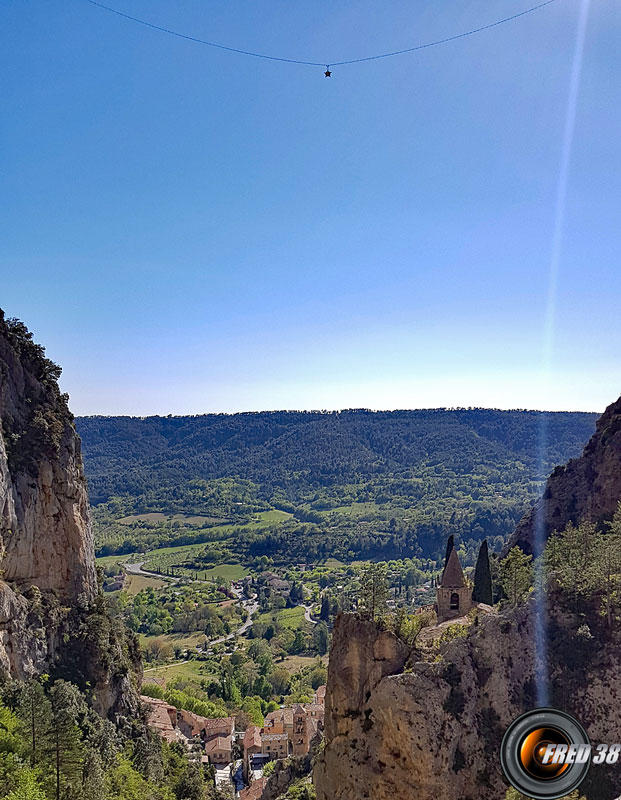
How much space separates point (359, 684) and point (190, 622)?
10989cm

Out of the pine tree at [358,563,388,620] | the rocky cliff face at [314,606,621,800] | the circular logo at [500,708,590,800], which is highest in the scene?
the circular logo at [500,708,590,800]

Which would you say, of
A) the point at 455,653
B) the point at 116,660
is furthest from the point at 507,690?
the point at 116,660

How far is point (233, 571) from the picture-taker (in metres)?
179

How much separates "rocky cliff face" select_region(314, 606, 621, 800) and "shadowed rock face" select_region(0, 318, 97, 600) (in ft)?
84.4

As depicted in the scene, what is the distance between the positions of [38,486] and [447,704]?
3432 centimetres

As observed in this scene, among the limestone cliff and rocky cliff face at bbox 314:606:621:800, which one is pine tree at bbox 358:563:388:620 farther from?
the limestone cliff

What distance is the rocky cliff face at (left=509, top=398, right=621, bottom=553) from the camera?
51031 millimetres

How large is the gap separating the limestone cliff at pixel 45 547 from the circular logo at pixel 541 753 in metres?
36.3

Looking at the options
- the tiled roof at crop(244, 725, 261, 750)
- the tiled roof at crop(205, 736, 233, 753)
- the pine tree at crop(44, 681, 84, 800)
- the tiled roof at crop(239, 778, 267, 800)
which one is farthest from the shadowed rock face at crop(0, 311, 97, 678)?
the tiled roof at crop(244, 725, 261, 750)

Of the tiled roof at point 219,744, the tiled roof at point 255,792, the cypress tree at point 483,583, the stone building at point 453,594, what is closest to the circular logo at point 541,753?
the stone building at point 453,594

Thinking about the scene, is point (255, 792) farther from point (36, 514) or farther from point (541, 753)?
point (541, 753)

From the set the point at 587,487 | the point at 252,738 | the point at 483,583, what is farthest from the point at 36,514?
the point at 587,487

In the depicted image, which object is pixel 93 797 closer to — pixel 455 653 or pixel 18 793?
pixel 18 793

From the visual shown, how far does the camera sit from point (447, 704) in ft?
85.7
